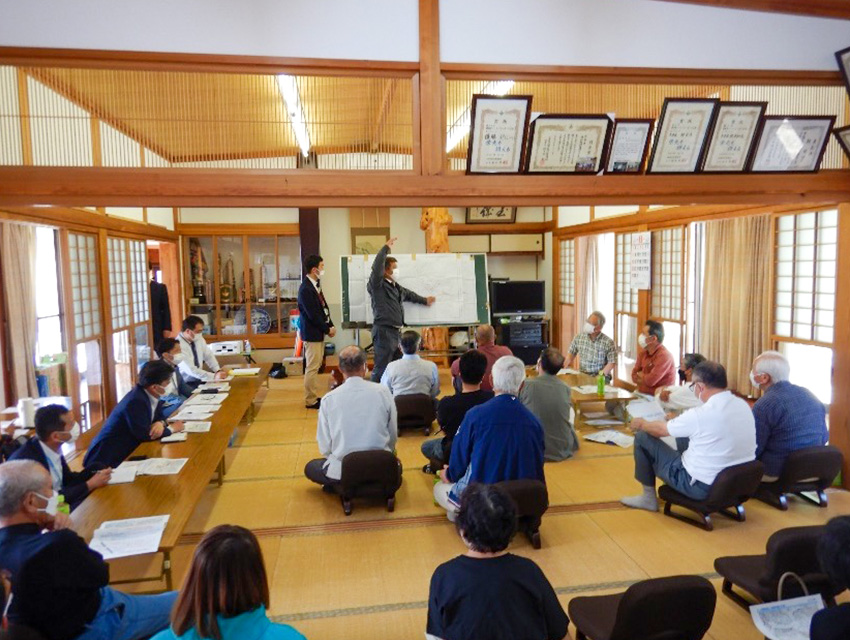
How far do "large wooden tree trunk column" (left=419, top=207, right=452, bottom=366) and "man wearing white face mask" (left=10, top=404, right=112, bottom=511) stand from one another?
270 inches

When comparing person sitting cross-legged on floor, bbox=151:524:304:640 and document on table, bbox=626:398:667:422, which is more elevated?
person sitting cross-legged on floor, bbox=151:524:304:640

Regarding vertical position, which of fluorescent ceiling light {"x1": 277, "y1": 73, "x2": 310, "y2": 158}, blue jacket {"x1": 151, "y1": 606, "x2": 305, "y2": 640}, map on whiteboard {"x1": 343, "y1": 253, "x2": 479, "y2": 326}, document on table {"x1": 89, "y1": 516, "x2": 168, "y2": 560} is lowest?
document on table {"x1": 89, "y1": 516, "x2": 168, "y2": 560}

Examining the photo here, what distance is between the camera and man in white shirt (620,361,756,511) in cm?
354

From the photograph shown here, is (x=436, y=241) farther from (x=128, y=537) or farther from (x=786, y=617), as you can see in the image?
(x=786, y=617)

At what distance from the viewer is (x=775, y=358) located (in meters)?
3.96

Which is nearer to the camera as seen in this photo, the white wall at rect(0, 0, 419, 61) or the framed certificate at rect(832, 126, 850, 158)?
the white wall at rect(0, 0, 419, 61)

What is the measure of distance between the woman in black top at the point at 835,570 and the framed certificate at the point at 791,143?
305cm

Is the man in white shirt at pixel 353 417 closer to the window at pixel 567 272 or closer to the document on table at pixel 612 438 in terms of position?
the document on table at pixel 612 438

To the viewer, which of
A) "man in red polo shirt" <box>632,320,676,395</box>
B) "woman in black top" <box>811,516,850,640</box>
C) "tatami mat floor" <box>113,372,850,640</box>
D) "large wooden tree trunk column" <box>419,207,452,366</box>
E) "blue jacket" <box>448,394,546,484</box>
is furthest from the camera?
"large wooden tree trunk column" <box>419,207,452,366</box>

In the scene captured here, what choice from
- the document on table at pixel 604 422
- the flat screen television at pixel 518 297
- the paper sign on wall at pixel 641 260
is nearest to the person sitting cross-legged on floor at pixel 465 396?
the document on table at pixel 604 422

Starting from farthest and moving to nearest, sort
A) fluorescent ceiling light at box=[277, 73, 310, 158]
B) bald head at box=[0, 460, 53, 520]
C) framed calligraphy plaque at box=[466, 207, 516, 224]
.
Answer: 1. framed calligraphy plaque at box=[466, 207, 516, 224]
2. fluorescent ceiling light at box=[277, 73, 310, 158]
3. bald head at box=[0, 460, 53, 520]

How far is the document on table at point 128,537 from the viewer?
2527mm

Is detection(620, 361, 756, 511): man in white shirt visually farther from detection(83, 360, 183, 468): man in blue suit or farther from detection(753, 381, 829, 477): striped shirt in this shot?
detection(83, 360, 183, 468): man in blue suit

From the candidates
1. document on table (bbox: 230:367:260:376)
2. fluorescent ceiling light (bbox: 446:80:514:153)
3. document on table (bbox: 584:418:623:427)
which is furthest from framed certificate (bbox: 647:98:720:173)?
document on table (bbox: 230:367:260:376)
